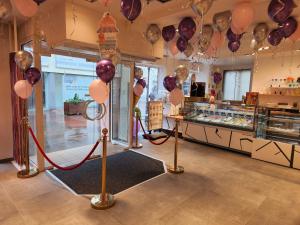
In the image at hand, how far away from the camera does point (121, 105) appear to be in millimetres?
5859

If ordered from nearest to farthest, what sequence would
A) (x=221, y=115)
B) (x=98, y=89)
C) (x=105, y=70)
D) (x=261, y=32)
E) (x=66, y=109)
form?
1. (x=105, y=70)
2. (x=98, y=89)
3. (x=261, y=32)
4. (x=221, y=115)
5. (x=66, y=109)

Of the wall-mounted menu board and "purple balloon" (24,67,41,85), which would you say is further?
the wall-mounted menu board

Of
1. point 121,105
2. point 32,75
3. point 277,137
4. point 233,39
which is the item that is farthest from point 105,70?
point 277,137

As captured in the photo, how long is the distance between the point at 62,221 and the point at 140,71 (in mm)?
3822

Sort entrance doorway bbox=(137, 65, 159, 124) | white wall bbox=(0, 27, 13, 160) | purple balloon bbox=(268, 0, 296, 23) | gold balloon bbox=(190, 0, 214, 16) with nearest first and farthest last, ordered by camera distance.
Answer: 1. gold balloon bbox=(190, 0, 214, 16)
2. purple balloon bbox=(268, 0, 296, 23)
3. white wall bbox=(0, 27, 13, 160)
4. entrance doorway bbox=(137, 65, 159, 124)

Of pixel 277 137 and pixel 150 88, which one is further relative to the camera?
pixel 150 88

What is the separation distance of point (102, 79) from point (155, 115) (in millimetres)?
4411

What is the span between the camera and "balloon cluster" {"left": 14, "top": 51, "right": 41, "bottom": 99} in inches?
123

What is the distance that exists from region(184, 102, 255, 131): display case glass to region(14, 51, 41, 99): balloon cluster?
4515 mm

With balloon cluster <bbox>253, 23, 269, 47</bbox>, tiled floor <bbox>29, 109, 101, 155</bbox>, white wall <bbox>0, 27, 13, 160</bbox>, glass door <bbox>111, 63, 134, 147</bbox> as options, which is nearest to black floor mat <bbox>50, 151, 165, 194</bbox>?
glass door <bbox>111, 63, 134, 147</bbox>

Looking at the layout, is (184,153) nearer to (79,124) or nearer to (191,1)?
(191,1)

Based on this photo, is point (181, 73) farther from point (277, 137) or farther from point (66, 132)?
point (66, 132)

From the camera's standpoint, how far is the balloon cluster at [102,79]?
250cm

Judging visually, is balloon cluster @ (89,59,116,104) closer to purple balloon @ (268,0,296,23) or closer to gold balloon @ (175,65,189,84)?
gold balloon @ (175,65,189,84)
